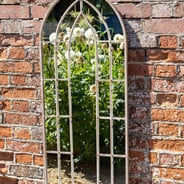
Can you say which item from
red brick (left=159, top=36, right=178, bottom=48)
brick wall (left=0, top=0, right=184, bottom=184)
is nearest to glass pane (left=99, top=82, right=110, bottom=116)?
brick wall (left=0, top=0, right=184, bottom=184)

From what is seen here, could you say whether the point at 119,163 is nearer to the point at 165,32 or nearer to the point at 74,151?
the point at 74,151

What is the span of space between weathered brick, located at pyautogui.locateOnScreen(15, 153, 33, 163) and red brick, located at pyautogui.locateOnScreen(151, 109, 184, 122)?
0.72 metres

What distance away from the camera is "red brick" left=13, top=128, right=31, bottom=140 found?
254 centimetres

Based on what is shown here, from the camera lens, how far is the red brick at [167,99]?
2.26 meters

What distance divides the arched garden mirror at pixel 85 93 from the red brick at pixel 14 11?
4.8 inches

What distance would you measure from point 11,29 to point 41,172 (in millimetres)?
783

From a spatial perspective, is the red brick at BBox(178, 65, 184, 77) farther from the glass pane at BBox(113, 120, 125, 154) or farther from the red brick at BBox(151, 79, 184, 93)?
the glass pane at BBox(113, 120, 125, 154)

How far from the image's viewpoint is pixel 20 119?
8.32 feet

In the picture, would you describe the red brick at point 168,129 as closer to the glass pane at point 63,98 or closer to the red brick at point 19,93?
the glass pane at point 63,98


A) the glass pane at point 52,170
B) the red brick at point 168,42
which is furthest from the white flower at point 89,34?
the glass pane at point 52,170

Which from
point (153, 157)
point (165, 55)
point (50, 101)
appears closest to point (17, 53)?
point (50, 101)

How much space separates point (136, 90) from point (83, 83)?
33 cm

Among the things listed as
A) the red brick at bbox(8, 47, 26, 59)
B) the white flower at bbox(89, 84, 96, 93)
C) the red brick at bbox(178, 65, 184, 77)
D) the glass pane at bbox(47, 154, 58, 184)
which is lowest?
the glass pane at bbox(47, 154, 58, 184)

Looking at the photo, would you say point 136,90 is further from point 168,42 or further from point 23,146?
point 23,146
